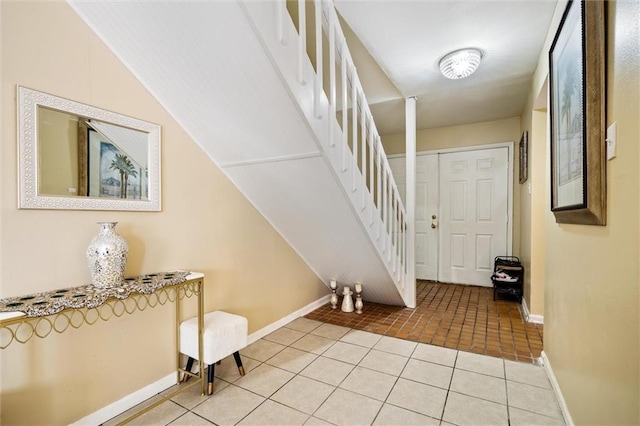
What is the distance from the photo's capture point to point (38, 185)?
1.29 meters

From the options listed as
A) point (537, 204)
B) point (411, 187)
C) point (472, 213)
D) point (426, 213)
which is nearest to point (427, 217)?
point (426, 213)

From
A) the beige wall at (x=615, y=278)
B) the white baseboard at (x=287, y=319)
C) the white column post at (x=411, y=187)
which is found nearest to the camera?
the beige wall at (x=615, y=278)

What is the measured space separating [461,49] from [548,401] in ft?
8.07

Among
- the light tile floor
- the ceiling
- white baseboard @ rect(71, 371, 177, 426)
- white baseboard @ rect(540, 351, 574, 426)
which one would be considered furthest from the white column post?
white baseboard @ rect(71, 371, 177, 426)

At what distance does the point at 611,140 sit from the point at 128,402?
8.18ft

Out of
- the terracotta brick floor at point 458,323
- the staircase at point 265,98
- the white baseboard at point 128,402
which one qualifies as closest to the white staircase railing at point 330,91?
the staircase at point 265,98

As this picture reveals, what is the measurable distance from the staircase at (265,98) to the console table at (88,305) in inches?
34.4

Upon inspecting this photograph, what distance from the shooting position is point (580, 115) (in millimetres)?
1197

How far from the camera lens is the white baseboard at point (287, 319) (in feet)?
8.10

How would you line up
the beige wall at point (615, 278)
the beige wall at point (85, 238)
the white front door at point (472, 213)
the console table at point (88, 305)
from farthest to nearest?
the white front door at point (472, 213)
the beige wall at point (85, 238)
the console table at point (88, 305)
the beige wall at point (615, 278)

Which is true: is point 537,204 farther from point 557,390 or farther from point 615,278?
point 615,278

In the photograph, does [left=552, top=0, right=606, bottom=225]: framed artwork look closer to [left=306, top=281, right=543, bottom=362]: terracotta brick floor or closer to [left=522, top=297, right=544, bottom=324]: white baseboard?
[left=306, top=281, right=543, bottom=362]: terracotta brick floor

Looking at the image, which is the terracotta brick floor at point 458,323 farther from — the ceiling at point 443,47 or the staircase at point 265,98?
the ceiling at point 443,47

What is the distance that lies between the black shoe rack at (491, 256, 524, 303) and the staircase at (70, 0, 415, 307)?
1714mm
